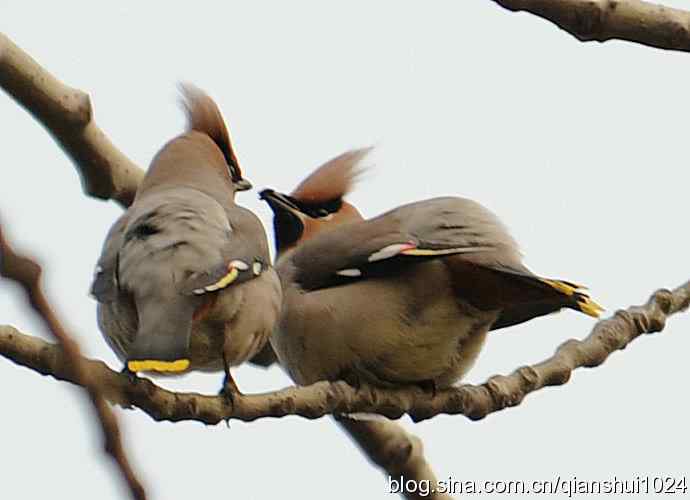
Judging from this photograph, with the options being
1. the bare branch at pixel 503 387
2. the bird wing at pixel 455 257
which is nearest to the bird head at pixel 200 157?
the bird wing at pixel 455 257

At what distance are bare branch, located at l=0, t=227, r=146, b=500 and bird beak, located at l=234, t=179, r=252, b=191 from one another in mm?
3390

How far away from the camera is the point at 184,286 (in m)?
2.99

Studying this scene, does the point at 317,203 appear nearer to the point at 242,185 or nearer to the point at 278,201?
the point at 278,201

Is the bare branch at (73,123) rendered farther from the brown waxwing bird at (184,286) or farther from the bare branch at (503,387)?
the bare branch at (503,387)

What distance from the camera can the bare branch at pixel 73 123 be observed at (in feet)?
11.9

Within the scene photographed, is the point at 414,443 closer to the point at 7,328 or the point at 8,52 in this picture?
the point at 8,52

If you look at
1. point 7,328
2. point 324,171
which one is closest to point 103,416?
point 7,328

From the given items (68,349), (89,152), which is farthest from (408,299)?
(68,349)

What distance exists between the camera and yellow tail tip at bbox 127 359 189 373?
8.98 feet

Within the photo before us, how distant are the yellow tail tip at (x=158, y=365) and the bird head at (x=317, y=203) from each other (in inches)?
74.5

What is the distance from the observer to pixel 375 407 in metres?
3.76

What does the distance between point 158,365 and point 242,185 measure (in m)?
1.76

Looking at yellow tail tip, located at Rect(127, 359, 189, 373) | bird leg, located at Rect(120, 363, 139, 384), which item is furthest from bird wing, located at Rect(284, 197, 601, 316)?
bird leg, located at Rect(120, 363, 139, 384)

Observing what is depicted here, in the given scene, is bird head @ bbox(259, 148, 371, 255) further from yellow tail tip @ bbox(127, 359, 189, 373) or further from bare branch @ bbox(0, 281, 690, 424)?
yellow tail tip @ bbox(127, 359, 189, 373)
